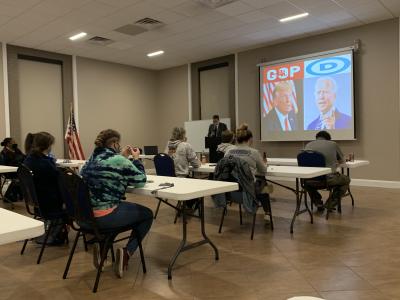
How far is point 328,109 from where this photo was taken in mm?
7352

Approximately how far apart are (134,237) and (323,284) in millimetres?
1410

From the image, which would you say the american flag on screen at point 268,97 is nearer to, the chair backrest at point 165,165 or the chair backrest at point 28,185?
the chair backrest at point 165,165

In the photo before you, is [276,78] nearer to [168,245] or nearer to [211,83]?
[211,83]

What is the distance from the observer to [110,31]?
6996mm

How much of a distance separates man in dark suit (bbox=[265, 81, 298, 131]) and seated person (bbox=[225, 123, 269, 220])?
4277mm

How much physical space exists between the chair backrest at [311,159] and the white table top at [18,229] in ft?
11.3

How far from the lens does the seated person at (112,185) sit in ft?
8.23

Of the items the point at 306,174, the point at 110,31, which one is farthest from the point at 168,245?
the point at 110,31

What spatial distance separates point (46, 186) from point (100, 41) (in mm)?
5367

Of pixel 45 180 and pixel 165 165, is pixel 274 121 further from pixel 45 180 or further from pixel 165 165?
pixel 45 180

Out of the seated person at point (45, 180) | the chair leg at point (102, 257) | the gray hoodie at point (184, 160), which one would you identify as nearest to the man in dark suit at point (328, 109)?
the gray hoodie at point (184, 160)

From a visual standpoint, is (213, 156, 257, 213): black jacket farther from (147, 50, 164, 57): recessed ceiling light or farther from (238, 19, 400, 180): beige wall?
(147, 50, 164, 57): recessed ceiling light

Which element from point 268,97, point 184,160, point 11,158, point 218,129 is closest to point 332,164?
point 184,160

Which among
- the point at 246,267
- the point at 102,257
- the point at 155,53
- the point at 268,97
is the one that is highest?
the point at 155,53
